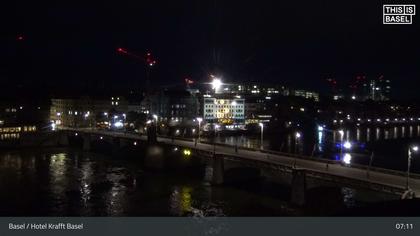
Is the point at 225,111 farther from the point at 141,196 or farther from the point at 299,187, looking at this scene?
the point at 299,187

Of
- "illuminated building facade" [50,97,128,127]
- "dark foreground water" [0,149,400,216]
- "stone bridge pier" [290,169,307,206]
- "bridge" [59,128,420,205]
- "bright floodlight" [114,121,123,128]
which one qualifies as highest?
"illuminated building facade" [50,97,128,127]

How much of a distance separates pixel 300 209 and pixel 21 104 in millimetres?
113050

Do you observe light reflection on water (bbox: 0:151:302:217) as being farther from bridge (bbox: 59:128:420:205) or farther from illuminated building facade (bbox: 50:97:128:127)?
illuminated building facade (bbox: 50:97:128:127)

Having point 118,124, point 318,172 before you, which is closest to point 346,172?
point 318,172

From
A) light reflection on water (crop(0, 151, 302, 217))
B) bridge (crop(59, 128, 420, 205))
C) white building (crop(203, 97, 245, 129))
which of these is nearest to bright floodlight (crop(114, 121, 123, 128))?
white building (crop(203, 97, 245, 129))

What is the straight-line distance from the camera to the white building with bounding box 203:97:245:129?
173000 mm

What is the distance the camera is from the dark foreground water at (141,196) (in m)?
42.5

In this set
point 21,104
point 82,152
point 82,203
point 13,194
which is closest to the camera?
point 82,203

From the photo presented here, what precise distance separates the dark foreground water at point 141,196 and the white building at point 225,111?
344 feet

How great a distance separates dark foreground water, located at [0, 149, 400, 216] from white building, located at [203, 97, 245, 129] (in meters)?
105

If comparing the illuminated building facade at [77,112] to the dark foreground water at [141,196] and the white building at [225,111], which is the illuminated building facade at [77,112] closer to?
the white building at [225,111]

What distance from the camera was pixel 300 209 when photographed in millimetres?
42625
